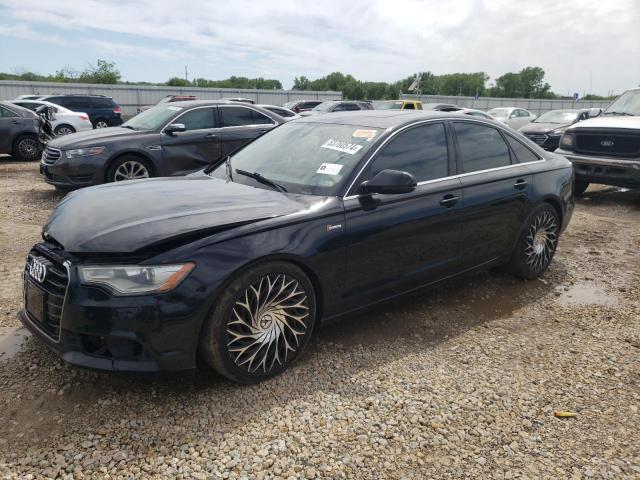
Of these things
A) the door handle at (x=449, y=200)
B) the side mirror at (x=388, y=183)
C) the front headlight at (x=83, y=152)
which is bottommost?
the front headlight at (x=83, y=152)

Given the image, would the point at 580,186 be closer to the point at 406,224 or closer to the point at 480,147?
the point at 480,147

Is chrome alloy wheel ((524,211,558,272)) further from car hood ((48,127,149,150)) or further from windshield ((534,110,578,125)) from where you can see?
windshield ((534,110,578,125))

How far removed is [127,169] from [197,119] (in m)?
1.44

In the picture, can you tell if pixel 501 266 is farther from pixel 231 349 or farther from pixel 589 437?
pixel 231 349

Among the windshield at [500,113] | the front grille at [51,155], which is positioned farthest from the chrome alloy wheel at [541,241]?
the windshield at [500,113]

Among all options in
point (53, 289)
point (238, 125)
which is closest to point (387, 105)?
point (238, 125)

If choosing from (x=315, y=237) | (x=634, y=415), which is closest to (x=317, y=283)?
(x=315, y=237)

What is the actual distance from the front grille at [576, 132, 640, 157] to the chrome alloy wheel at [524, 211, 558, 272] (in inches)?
168

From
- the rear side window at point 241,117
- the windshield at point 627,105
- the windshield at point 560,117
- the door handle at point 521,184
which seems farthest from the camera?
the windshield at point 560,117

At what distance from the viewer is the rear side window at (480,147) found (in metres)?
4.25

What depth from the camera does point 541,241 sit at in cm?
500

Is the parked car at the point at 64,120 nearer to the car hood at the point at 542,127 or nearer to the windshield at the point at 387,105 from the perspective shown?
the windshield at the point at 387,105

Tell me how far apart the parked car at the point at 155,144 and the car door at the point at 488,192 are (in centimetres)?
368

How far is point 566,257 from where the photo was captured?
231 inches
